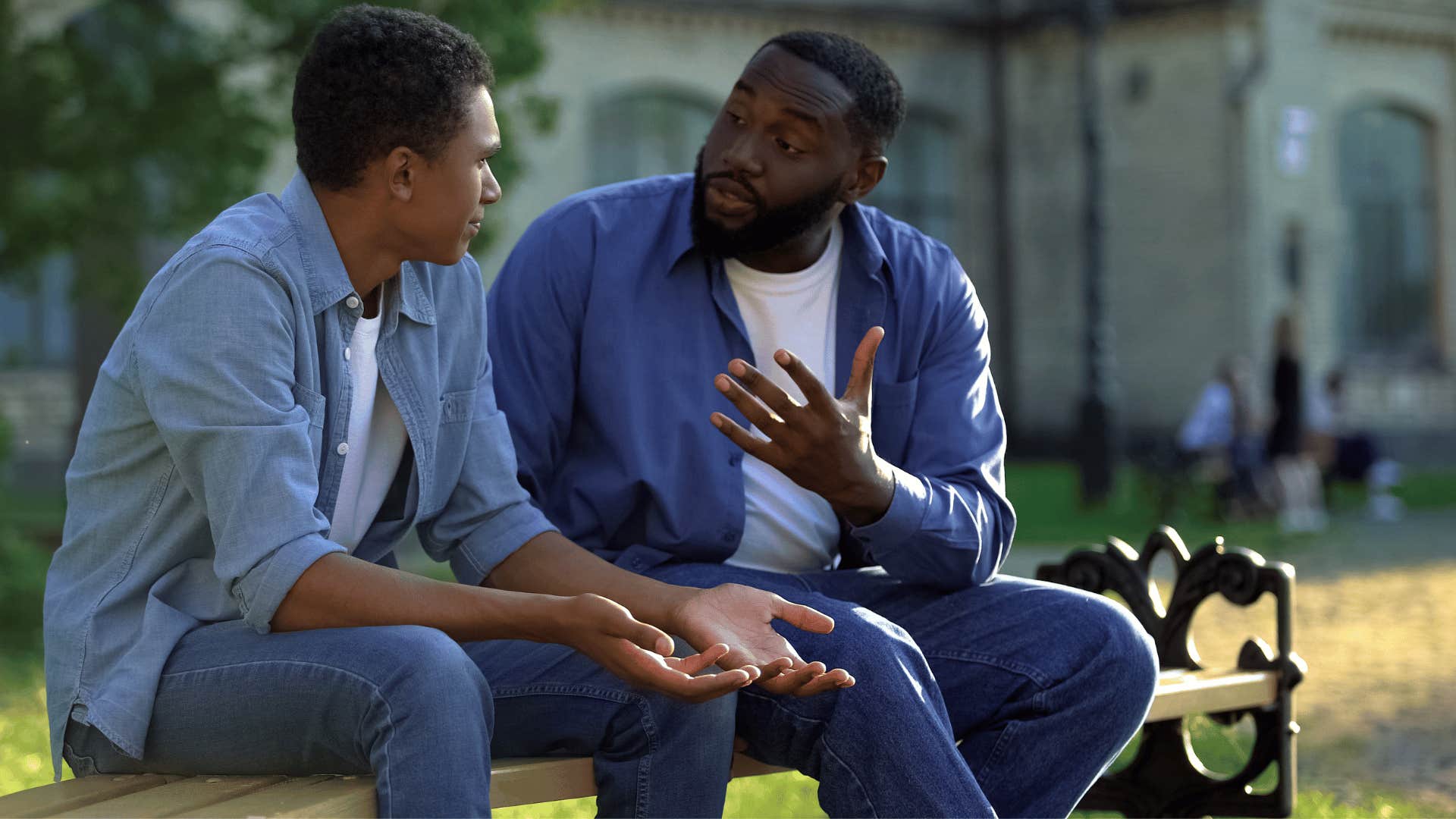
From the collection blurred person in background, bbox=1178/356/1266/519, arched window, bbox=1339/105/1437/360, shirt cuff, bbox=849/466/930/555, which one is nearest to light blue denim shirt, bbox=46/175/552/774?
shirt cuff, bbox=849/466/930/555

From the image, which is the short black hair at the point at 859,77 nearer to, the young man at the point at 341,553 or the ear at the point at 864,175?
the ear at the point at 864,175

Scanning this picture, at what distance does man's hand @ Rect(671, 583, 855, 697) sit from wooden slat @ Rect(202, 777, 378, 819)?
21.1 inches

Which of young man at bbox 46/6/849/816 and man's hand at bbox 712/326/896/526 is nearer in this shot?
young man at bbox 46/6/849/816

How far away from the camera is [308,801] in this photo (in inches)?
100

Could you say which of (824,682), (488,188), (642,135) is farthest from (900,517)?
(642,135)

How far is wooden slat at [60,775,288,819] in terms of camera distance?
2516 mm

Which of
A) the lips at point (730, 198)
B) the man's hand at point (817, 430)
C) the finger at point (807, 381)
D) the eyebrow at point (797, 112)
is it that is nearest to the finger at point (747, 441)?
the man's hand at point (817, 430)

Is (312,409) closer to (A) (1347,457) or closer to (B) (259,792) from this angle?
(B) (259,792)

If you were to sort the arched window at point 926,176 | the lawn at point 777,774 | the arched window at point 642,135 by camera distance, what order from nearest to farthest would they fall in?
the lawn at point 777,774
the arched window at point 642,135
the arched window at point 926,176

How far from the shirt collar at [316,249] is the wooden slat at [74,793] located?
0.76 meters

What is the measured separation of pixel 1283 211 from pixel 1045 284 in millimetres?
3468

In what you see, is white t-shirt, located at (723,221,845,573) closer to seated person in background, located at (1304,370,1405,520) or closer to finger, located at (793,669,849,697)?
finger, located at (793,669,849,697)

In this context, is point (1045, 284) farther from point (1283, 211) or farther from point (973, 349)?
point (973, 349)

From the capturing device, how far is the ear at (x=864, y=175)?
375 cm
